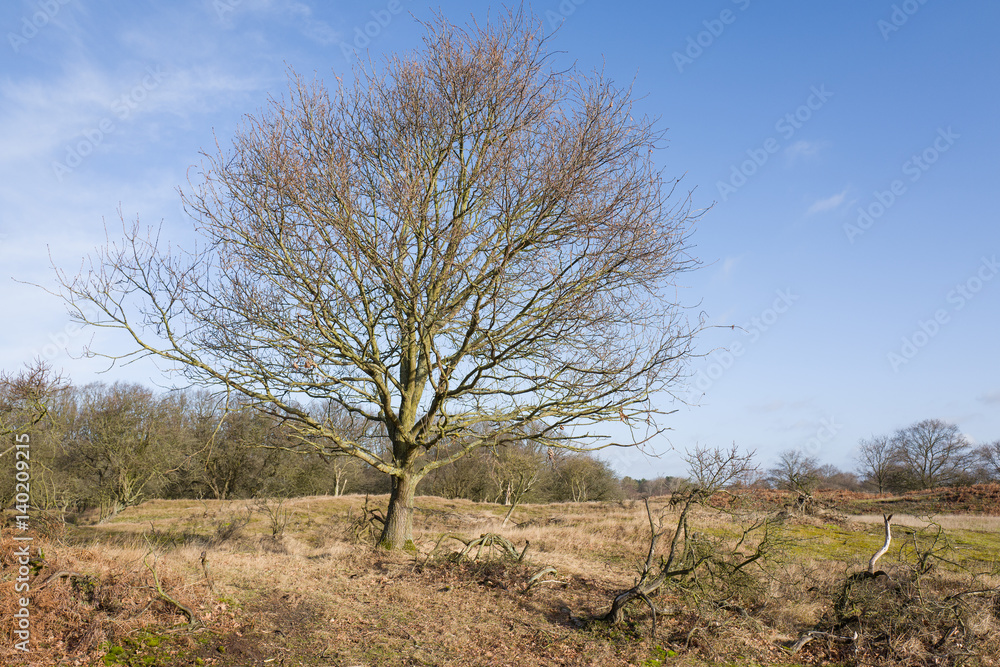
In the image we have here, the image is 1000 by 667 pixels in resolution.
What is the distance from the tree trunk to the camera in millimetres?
10328

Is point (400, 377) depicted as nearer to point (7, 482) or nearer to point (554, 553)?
point (554, 553)

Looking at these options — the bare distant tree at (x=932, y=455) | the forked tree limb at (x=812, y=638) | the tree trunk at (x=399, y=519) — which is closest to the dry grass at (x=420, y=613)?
the forked tree limb at (x=812, y=638)

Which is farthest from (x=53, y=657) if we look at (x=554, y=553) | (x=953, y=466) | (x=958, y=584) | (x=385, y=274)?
(x=953, y=466)

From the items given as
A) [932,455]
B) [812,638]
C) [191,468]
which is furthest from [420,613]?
[932,455]

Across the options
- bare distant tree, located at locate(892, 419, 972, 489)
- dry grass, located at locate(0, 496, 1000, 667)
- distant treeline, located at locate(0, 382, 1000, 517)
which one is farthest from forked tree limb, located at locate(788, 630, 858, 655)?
bare distant tree, located at locate(892, 419, 972, 489)

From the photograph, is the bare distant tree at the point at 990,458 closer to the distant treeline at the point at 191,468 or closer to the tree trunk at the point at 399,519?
the distant treeline at the point at 191,468

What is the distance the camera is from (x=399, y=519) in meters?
10.4

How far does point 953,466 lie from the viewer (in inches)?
2130

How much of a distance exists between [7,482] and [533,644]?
24157mm

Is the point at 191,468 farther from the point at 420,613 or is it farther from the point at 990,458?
the point at 990,458

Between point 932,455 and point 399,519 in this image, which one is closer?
point 399,519

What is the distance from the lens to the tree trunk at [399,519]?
407 inches

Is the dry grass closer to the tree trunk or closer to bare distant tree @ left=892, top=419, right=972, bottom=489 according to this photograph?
the tree trunk

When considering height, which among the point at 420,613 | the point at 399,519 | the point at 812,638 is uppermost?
the point at 399,519
